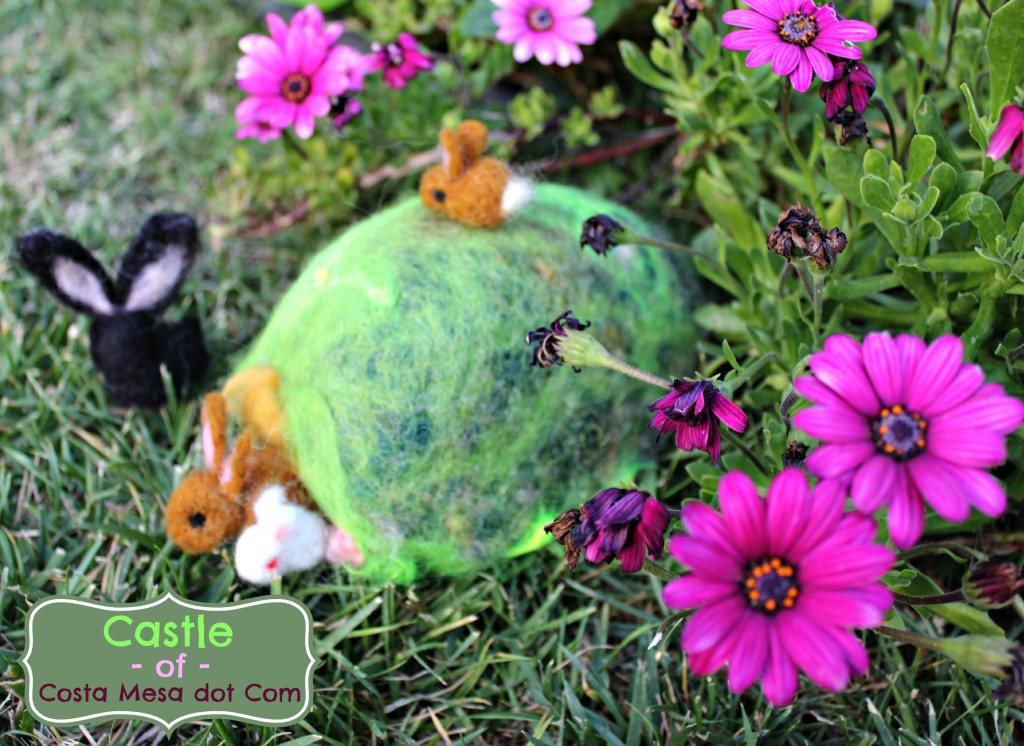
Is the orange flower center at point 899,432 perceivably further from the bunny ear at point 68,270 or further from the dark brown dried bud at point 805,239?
the bunny ear at point 68,270

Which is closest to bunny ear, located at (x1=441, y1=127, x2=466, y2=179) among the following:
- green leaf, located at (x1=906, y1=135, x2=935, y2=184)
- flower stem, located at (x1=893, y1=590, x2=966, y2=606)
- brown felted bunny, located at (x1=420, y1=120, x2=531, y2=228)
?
brown felted bunny, located at (x1=420, y1=120, x2=531, y2=228)

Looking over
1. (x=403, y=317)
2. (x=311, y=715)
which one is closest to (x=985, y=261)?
(x=403, y=317)

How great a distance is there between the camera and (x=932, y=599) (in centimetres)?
107

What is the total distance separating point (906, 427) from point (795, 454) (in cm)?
18

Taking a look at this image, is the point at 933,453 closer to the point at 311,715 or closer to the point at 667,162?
the point at 311,715

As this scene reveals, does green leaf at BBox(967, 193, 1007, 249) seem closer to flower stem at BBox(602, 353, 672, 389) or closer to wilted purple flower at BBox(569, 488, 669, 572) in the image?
flower stem at BBox(602, 353, 672, 389)

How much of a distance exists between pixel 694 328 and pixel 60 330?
1186 mm

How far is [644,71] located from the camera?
1.56 metres

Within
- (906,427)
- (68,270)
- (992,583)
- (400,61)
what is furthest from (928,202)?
(68,270)

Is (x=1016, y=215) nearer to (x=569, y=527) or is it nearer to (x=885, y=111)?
(x=885, y=111)

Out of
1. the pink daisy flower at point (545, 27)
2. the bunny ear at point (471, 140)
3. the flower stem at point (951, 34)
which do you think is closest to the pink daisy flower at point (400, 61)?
the pink daisy flower at point (545, 27)

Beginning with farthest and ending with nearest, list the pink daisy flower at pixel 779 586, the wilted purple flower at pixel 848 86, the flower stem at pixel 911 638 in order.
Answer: the wilted purple flower at pixel 848 86 → the flower stem at pixel 911 638 → the pink daisy flower at pixel 779 586

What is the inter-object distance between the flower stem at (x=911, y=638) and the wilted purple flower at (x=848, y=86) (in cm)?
65

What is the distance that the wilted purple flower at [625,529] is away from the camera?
1.00m
